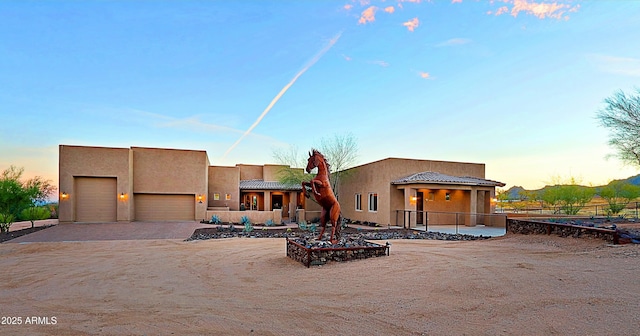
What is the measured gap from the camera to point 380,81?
17281 mm

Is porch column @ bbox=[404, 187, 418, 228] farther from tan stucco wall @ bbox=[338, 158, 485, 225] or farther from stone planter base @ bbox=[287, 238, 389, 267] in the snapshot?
stone planter base @ bbox=[287, 238, 389, 267]

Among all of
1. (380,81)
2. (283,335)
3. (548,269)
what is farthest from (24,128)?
(548,269)

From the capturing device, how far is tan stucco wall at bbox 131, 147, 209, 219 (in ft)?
70.1

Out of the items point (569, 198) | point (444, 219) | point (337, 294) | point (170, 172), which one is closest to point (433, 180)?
point (444, 219)

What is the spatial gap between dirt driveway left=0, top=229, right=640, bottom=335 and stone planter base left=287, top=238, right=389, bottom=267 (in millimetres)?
231

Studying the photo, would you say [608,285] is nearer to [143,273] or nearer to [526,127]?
[143,273]

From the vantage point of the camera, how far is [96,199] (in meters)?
20.2

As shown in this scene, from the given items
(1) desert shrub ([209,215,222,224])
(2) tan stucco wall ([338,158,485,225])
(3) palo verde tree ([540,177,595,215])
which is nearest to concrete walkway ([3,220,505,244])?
(1) desert shrub ([209,215,222,224])

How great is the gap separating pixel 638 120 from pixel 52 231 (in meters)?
26.4

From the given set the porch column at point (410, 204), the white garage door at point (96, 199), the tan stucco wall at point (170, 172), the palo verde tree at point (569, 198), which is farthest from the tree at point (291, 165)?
the palo verde tree at point (569, 198)

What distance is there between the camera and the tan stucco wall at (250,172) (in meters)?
31.4

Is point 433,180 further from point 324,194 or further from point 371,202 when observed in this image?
point 324,194

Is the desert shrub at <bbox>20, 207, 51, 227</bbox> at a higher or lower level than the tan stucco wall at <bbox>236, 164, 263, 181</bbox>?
lower

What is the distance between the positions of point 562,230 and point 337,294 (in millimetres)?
8824
